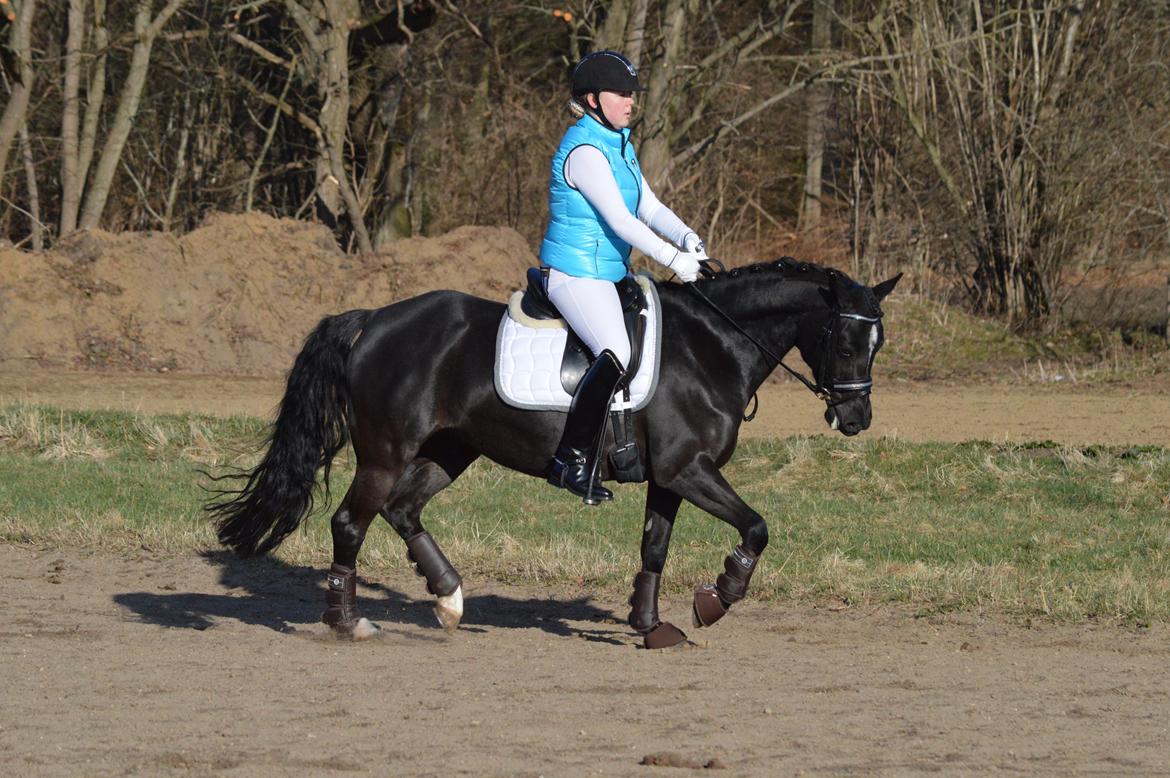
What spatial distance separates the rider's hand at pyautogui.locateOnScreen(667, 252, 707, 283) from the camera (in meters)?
7.15

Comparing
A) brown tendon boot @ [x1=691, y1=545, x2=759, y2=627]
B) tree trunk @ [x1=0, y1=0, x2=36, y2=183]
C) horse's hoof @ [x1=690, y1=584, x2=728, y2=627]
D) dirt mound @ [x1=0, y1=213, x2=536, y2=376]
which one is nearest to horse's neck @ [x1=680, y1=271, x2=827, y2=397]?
brown tendon boot @ [x1=691, y1=545, x2=759, y2=627]

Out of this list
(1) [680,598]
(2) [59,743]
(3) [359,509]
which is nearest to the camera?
(2) [59,743]

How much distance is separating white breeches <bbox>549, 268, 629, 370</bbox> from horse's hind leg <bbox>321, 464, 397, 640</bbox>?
1.23 metres

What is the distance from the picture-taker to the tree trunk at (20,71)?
19922 millimetres

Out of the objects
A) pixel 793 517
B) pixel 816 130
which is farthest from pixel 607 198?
pixel 816 130

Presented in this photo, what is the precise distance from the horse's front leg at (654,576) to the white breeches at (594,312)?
2.35 ft

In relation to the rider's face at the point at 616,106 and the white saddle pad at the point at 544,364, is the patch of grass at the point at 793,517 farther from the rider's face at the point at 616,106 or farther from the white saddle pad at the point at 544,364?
the rider's face at the point at 616,106

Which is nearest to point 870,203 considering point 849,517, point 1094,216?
point 1094,216

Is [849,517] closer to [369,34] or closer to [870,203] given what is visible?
[870,203]

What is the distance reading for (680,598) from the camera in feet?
28.6

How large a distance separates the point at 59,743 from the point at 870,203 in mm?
18505

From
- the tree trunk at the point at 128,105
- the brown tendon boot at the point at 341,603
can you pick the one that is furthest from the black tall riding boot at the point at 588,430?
the tree trunk at the point at 128,105

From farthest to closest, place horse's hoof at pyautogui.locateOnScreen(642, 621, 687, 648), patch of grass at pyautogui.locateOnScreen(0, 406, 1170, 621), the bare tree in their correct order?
the bare tree, patch of grass at pyautogui.locateOnScreen(0, 406, 1170, 621), horse's hoof at pyautogui.locateOnScreen(642, 621, 687, 648)

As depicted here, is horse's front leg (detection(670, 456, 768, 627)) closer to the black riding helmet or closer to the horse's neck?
the horse's neck
